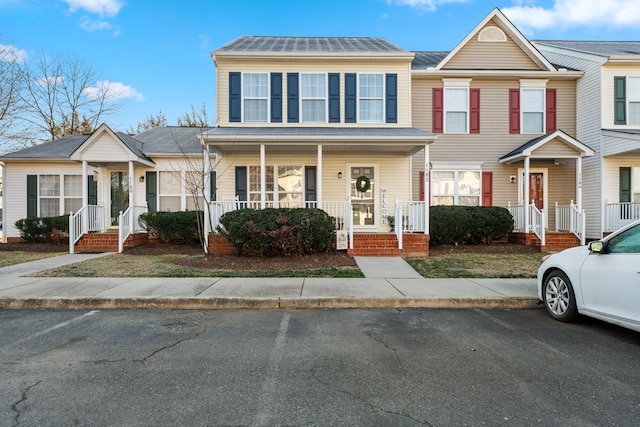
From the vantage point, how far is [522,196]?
1488 centimetres

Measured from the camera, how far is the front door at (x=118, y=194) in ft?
50.4

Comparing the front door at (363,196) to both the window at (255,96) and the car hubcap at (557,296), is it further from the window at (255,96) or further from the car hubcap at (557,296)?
the car hubcap at (557,296)

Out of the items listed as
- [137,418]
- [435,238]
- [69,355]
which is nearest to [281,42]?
[435,238]

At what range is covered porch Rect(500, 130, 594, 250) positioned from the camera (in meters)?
13.1

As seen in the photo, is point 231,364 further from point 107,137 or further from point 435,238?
point 107,137

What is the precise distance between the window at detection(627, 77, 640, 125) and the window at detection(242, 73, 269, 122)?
1381cm

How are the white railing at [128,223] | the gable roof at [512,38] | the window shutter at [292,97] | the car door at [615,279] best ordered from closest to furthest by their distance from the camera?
1. the car door at [615,279]
2. the white railing at [128,223]
3. the window shutter at [292,97]
4. the gable roof at [512,38]

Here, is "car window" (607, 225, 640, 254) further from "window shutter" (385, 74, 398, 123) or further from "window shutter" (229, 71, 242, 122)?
"window shutter" (229, 71, 242, 122)

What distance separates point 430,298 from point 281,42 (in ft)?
42.8

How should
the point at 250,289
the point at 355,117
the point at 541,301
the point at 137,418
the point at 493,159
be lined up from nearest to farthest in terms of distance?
the point at 137,418 < the point at 541,301 < the point at 250,289 < the point at 355,117 < the point at 493,159

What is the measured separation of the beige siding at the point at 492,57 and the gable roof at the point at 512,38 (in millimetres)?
137

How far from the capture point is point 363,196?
14133 mm

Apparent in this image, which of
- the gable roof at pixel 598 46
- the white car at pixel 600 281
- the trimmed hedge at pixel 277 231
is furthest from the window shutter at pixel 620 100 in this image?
the white car at pixel 600 281

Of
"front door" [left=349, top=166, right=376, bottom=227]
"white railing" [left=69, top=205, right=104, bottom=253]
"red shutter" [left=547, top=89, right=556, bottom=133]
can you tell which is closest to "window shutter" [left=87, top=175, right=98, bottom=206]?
"white railing" [left=69, top=205, right=104, bottom=253]
